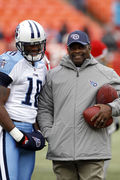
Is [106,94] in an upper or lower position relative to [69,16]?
lower

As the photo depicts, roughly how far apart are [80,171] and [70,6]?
703 inches

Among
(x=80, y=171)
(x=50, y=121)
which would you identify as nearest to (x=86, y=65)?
(x=50, y=121)

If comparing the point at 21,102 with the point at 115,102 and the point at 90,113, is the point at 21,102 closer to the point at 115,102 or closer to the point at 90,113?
the point at 90,113

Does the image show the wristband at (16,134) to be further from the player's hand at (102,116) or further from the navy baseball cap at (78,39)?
the navy baseball cap at (78,39)

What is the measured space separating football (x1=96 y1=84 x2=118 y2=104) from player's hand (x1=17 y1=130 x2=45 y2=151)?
22.2 inches

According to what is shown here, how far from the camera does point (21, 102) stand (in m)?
3.62

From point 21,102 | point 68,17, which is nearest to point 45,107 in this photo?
point 21,102

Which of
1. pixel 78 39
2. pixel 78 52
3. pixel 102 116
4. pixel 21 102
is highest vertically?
pixel 78 39

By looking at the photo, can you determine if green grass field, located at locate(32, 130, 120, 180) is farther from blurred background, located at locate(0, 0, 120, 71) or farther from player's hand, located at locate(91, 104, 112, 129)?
blurred background, located at locate(0, 0, 120, 71)

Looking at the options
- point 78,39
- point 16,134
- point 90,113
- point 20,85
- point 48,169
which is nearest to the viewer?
point 16,134

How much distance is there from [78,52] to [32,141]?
0.85 meters

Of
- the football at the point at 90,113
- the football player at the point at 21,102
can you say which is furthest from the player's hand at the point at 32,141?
the football at the point at 90,113

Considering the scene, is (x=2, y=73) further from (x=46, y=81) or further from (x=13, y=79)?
(x=46, y=81)

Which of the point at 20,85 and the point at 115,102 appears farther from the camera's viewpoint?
the point at 115,102
